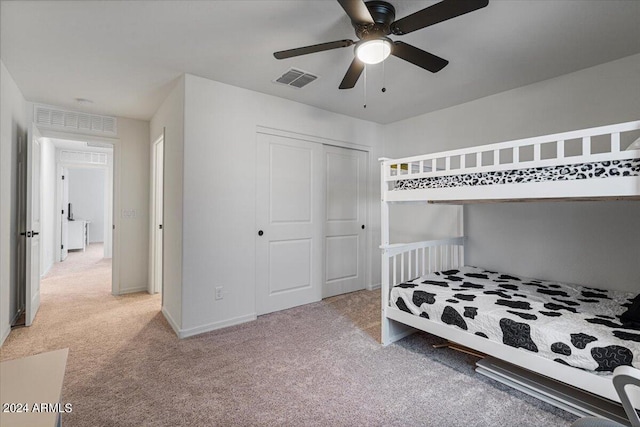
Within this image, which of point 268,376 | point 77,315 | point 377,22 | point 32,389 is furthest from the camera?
point 77,315

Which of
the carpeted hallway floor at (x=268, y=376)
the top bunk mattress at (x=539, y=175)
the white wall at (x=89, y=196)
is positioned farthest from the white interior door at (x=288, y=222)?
the white wall at (x=89, y=196)

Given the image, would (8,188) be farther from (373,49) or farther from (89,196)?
(89,196)

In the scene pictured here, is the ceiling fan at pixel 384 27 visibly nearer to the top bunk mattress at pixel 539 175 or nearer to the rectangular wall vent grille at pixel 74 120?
the top bunk mattress at pixel 539 175

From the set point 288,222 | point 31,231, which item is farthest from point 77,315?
point 288,222

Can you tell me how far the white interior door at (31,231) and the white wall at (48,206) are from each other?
205 cm

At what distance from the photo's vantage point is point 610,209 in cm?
241

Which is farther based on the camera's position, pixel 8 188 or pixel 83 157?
pixel 83 157

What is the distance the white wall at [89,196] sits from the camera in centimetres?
824

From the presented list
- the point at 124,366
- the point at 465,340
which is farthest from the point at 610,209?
the point at 124,366

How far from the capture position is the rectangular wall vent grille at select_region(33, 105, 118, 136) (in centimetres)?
338

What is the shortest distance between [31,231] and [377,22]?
11.3 ft

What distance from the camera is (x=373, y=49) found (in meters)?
1.72

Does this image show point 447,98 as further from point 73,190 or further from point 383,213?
point 73,190

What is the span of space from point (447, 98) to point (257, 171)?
7.06 ft
